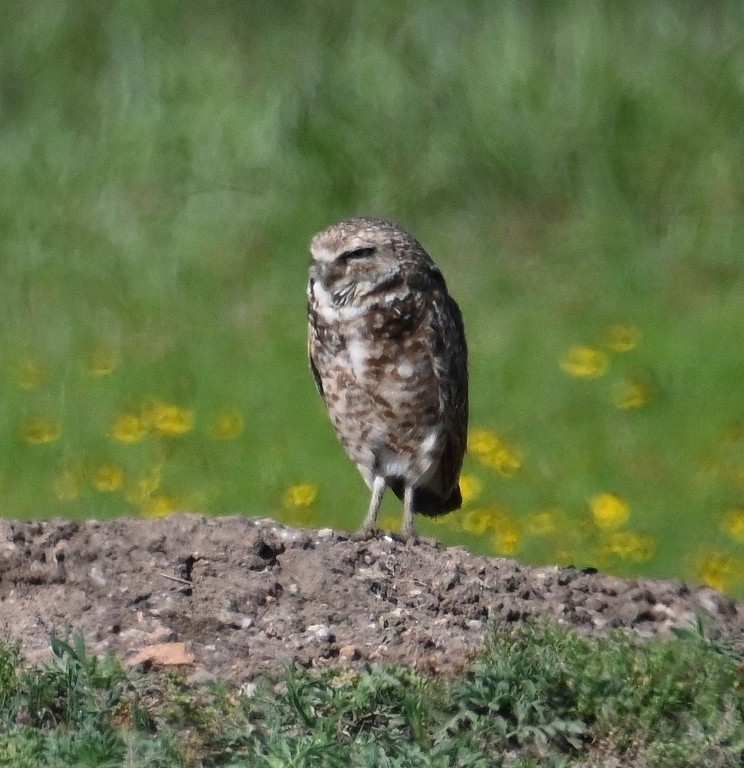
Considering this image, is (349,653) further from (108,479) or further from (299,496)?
(108,479)

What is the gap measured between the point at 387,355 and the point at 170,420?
2910mm

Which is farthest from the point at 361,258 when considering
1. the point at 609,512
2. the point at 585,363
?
the point at 585,363

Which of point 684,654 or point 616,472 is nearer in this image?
point 684,654

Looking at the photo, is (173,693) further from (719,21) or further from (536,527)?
(719,21)

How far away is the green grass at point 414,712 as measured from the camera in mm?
4867

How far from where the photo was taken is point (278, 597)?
19.2 feet

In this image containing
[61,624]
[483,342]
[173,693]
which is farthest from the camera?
[483,342]

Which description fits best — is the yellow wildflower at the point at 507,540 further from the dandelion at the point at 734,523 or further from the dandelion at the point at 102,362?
the dandelion at the point at 102,362

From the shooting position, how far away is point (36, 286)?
12.0 m

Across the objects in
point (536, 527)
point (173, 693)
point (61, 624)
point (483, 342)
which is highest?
point (483, 342)

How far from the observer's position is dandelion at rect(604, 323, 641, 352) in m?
10.6

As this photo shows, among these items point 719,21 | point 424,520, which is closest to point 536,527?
point 424,520

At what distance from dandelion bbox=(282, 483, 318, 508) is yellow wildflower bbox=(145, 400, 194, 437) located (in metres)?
0.75

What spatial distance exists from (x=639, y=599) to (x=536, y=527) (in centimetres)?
265
